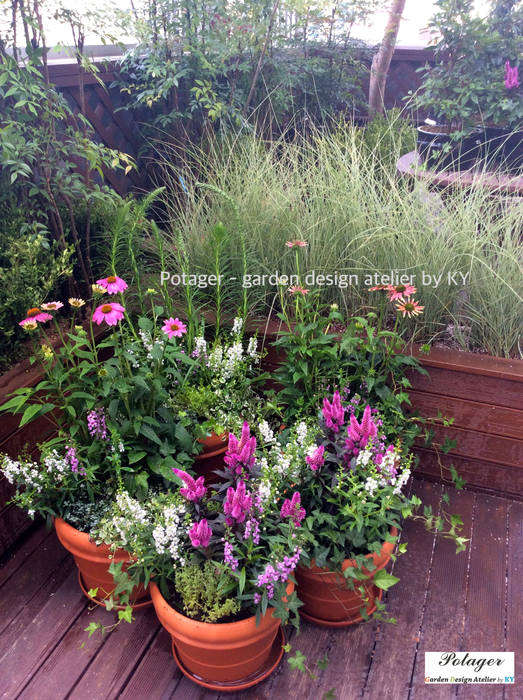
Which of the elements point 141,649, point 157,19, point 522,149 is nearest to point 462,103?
point 522,149

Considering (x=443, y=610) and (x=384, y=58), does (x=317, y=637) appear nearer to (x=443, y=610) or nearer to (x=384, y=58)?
(x=443, y=610)

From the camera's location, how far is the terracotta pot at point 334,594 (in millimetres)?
1374

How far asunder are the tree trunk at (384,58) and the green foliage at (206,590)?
4.23m

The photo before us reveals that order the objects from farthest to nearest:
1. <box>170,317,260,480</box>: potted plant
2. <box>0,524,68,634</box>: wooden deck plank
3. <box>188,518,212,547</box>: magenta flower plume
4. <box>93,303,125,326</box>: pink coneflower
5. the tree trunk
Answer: the tree trunk, <box>170,317,260,480</box>: potted plant, <box>0,524,68,634</box>: wooden deck plank, <box>93,303,125,326</box>: pink coneflower, <box>188,518,212,547</box>: magenta flower plume

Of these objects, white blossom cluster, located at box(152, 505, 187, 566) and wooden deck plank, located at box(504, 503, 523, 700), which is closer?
white blossom cluster, located at box(152, 505, 187, 566)

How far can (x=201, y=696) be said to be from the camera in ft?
4.35

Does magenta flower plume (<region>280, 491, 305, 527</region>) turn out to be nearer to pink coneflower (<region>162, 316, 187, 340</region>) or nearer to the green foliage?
the green foliage

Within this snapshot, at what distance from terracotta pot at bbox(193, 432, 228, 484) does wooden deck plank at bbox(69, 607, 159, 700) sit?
1.56 ft

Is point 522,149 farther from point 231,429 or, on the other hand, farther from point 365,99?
point 365,99

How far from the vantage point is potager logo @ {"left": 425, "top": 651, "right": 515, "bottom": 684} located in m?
1.37

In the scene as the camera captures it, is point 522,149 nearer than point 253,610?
No

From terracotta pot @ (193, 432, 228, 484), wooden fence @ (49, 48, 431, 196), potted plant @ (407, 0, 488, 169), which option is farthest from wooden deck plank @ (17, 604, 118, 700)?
potted plant @ (407, 0, 488, 169)

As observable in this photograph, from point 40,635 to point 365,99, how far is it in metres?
5.15

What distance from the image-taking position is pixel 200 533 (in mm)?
1165
